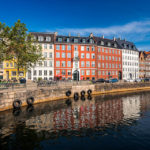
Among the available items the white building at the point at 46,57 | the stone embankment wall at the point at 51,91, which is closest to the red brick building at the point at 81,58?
the white building at the point at 46,57

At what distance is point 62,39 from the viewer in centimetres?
6150

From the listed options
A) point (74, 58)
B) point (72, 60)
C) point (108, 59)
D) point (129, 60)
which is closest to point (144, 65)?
point (129, 60)

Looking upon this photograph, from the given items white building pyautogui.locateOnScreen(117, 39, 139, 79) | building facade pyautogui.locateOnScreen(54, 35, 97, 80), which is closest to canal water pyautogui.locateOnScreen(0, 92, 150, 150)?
building facade pyautogui.locateOnScreen(54, 35, 97, 80)

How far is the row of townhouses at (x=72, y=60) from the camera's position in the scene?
57125mm

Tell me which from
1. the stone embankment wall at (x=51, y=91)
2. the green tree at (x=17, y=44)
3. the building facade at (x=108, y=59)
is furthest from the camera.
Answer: the building facade at (x=108, y=59)

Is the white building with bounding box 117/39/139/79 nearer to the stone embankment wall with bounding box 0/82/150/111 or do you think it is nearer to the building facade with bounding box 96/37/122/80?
the building facade with bounding box 96/37/122/80

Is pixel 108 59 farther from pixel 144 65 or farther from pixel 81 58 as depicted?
pixel 144 65

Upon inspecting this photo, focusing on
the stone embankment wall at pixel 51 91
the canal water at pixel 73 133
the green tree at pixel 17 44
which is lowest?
the canal water at pixel 73 133

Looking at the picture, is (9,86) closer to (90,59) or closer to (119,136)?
(119,136)

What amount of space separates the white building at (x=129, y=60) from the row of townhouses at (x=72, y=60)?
23.4 ft

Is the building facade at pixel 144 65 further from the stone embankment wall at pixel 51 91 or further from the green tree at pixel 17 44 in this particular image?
the green tree at pixel 17 44

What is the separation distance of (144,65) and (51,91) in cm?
7648

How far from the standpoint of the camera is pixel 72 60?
200 ft

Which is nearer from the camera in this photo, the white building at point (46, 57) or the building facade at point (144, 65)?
the white building at point (46, 57)
